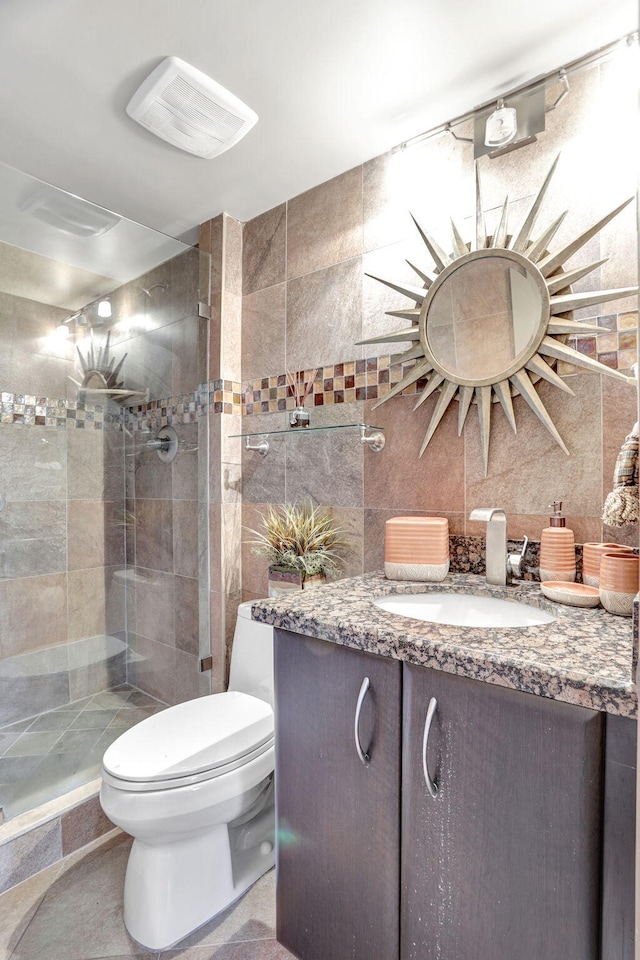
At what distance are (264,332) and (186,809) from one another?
67.0 inches

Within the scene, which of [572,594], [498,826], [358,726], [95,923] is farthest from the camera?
[95,923]

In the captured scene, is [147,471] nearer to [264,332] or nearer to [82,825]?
[264,332]

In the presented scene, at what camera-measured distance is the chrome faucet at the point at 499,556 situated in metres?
1.27

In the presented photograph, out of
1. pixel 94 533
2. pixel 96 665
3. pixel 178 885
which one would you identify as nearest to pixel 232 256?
pixel 94 533

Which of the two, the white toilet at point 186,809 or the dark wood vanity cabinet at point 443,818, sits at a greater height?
the dark wood vanity cabinet at point 443,818

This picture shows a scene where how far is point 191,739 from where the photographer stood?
54.6 inches

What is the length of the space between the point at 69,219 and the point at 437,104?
4.61 ft

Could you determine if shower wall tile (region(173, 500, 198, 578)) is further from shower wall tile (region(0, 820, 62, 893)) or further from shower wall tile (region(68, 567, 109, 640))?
shower wall tile (region(0, 820, 62, 893))

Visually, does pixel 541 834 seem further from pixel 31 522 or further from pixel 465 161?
pixel 31 522

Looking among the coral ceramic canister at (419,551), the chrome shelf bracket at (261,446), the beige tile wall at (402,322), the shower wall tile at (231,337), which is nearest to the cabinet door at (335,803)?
the coral ceramic canister at (419,551)

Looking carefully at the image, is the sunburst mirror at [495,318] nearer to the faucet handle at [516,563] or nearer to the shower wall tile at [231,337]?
the faucet handle at [516,563]

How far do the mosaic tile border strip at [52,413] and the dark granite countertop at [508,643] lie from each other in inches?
56.9

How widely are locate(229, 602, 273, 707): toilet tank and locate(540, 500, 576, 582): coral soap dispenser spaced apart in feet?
3.03

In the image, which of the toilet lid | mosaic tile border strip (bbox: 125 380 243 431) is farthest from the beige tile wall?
the toilet lid
